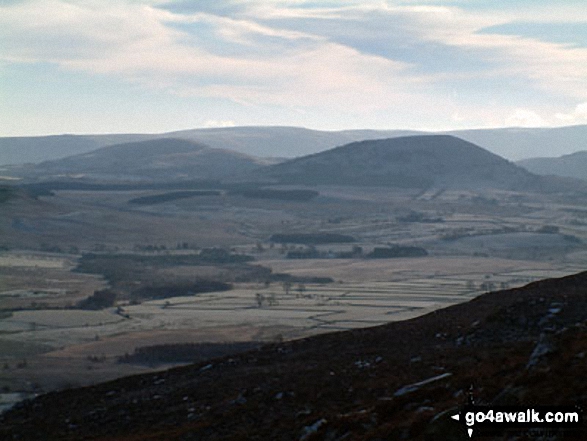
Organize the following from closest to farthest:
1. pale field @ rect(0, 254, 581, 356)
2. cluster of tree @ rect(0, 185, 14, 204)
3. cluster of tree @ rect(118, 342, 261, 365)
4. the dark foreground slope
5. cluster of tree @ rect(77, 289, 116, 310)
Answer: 1. the dark foreground slope
2. cluster of tree @ rect(118, 342, 261, 365)
3. pale field @ rect(0, 254, 581, 356)
4. cluster of tree @ rect(77, 289, 116, 310)
5. cluster of tree @ rect(0, 185, 14, 204)

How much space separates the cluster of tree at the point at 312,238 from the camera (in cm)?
14435

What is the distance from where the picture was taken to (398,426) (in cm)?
1606

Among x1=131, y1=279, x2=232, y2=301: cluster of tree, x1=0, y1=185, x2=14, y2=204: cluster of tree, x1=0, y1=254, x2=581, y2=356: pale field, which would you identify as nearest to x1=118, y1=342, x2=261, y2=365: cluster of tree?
x1=0, y1=254, x2=581, y2=356: pale field

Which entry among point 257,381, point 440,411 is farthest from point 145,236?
point 440,411

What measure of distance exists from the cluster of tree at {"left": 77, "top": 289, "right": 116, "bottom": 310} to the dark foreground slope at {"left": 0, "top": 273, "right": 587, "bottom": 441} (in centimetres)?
5013

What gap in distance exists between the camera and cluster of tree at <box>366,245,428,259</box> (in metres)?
124

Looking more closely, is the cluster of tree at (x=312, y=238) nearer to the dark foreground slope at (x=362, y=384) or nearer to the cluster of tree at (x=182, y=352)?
the cluster of tree at (x=182, y=352)

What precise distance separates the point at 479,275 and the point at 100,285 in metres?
38.0

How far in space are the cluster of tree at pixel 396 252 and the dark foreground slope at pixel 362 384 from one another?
8977 centimetres

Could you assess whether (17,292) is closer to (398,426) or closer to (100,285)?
(100,285)

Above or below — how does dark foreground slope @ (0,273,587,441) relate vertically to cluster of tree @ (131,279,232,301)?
above

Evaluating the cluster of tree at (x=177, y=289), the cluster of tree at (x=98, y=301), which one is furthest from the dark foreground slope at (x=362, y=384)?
the cluster of tree at (x=177, y=289)

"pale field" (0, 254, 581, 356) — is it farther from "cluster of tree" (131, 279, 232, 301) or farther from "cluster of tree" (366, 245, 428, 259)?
"cluster of tree" (366, 245, 428, 259)

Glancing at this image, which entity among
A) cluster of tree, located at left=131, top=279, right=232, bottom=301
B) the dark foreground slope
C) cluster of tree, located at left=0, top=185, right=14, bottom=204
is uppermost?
cluster of tree, located at left=0, top=185, right=14, bottom=204
